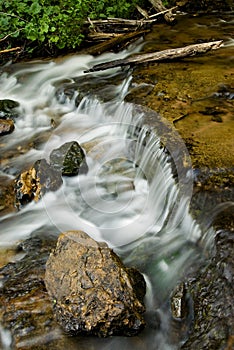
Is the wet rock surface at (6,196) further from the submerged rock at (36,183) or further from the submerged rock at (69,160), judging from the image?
the submerged rock at (69,160)

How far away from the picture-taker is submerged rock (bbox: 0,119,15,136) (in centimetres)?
686

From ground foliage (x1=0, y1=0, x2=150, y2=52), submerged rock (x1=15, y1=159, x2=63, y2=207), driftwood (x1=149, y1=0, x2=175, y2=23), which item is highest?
ground foliage (x1=0, y1=0, x2=150, y2=52)

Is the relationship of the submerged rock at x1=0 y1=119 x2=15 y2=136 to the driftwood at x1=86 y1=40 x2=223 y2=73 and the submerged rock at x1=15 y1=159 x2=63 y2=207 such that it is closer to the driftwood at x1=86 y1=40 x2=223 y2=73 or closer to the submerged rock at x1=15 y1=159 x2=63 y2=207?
the submerged rock at x1=15 y1=159 x2=63 y2=207

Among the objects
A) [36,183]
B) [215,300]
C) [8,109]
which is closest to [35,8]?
[8,109]

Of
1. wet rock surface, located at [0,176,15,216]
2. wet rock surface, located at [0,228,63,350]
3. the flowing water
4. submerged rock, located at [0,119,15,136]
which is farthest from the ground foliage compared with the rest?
wet rock surface, located at [0,228,63,350]

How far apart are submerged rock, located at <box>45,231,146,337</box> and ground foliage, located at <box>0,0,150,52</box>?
238 inches

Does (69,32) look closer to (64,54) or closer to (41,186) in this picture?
(64,54)

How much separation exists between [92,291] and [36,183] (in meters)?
2.38

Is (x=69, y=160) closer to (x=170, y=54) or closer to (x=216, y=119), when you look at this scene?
(x=216, y=119)

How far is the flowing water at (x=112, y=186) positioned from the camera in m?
3.97

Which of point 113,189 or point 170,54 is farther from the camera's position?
point 170,54

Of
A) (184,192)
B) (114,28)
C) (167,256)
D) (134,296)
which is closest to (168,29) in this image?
(114,28)

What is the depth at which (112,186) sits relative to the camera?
5.38 meters

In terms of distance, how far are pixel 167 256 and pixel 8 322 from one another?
1634 millimetres
